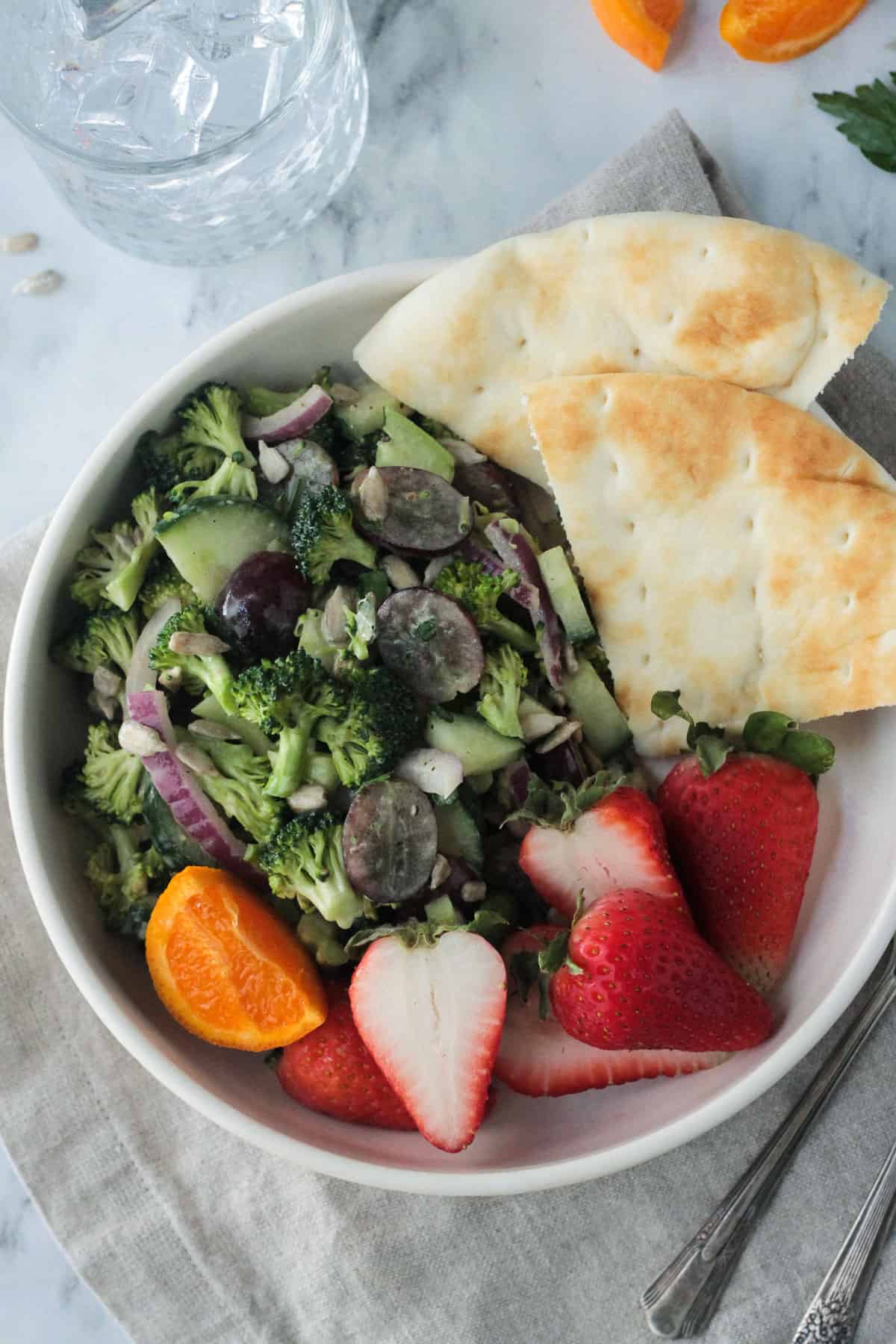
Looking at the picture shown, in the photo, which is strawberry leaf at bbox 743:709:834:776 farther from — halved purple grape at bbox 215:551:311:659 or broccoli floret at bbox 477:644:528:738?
halved purple grape at bbox 215:551:311:659

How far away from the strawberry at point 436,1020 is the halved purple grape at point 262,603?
0.52 metres

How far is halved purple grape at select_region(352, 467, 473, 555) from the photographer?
2.01 meters

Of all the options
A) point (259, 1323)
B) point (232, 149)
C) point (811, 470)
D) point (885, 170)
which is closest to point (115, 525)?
point (232, 149)

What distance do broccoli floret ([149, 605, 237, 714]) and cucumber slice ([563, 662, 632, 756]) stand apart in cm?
57

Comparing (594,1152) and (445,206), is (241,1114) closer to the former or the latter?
(594,1152)

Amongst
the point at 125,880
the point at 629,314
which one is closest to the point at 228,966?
the point at 125,880

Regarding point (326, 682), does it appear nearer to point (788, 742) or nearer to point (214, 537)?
point (214, 537)

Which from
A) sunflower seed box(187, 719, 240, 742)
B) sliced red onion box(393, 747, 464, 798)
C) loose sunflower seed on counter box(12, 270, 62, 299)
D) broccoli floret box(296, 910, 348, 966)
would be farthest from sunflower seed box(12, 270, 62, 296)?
broccoli floret box(296, 910, 348, 966)

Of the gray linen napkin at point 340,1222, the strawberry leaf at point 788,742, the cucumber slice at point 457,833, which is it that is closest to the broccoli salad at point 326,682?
the cucumber slice at point 457,833

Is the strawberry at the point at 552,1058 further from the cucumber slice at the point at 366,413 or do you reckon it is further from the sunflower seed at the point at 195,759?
the cucumber slice at the point at 366,413

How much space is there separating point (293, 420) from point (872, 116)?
1.42 metres

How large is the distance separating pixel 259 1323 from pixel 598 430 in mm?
1747

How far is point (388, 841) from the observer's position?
189 cm

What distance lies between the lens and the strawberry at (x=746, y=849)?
6.33 ft
